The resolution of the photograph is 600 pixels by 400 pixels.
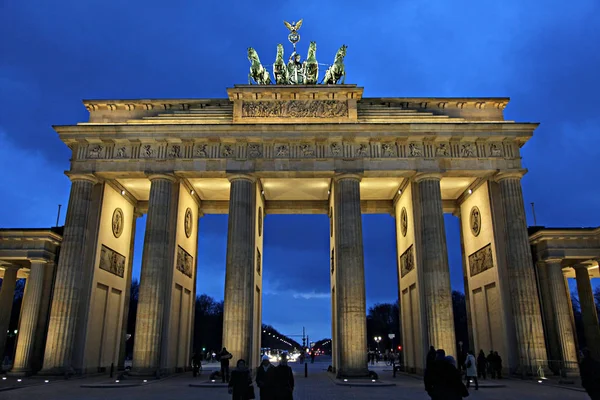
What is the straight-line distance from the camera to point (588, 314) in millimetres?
32219

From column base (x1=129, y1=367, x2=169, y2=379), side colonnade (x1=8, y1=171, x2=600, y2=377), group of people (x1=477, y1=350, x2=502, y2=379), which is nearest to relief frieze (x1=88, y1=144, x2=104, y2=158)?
side colonnade (x1=8, y1=171, x2=600, y2=377)

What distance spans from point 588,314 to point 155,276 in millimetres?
28359

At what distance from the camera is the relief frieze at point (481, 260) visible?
29875 millimetres

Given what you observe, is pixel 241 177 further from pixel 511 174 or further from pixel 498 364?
pixel 498 364

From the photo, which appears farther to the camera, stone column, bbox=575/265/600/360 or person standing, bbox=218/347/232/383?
stone column, bbox=575/265/600/360

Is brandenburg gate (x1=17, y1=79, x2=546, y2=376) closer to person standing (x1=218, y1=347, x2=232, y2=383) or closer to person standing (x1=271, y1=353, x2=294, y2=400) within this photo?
person standing (x1=218, y1=347, x2=232, y2=383)

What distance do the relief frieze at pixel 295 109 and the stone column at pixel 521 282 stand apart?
10.9 metres

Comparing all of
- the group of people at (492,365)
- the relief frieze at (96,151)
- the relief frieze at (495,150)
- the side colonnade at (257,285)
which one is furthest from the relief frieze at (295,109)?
the group of people at (492,365)

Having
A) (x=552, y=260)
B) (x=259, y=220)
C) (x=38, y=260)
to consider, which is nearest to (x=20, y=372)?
(x=38, y=260)

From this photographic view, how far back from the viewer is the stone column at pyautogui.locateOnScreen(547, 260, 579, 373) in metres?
27.1

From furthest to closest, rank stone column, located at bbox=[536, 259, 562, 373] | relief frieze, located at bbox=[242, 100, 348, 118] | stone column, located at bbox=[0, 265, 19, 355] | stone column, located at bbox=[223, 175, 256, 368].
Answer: stone column, located at bbox=[0, 265, 19, 355] → relief frieze, located at bbox=[242, 100, 348, 118] → stone column, located at bbox=[536, 259, 562, 373] → stone column, located at bbox=[223, 175, 256, 368]

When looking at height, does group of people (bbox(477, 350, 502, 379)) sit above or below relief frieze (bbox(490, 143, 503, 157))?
below

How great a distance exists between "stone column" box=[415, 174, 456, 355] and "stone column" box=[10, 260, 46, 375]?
74.2 feet

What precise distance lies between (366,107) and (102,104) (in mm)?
17491
